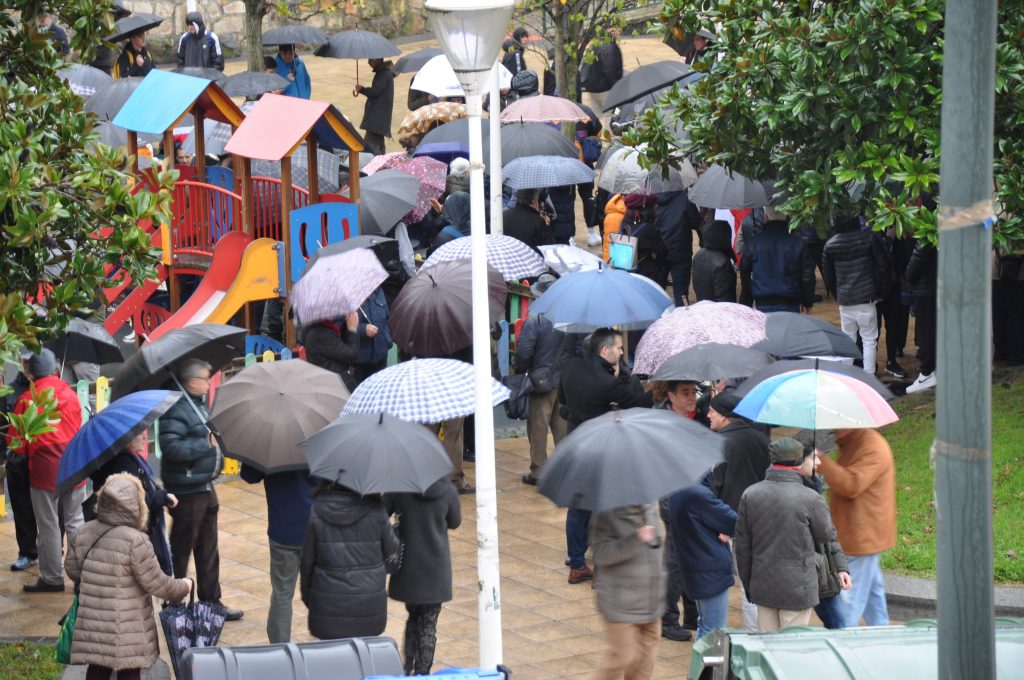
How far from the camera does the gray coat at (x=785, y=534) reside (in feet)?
25.9

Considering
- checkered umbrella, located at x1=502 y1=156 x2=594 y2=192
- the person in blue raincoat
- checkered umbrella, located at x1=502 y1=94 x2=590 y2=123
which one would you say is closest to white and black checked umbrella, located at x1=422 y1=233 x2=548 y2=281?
checkered umbrella, located at x1=502 y1=156 x2=594 y2=192

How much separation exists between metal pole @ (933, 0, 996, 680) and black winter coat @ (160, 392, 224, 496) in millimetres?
5844

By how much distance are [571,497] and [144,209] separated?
301cm

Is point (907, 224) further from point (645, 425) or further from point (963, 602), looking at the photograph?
point (963, 602)

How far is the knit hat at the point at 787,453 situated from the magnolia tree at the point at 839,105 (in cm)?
366

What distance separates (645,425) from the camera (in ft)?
25.4

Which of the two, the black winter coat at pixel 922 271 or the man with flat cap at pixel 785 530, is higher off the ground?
A: the black winter coat at pixel 922 271

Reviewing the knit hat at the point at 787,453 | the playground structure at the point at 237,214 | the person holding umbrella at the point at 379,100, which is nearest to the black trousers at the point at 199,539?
the knit hat at the point at 787,453

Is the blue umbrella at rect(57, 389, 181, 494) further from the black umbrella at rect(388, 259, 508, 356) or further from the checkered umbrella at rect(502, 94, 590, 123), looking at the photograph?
the checkered umbrella at rect(502, 94, 590, 123)

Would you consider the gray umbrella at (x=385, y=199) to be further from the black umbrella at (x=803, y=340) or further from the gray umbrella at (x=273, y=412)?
the gray umbrella at (x=273, y=412)

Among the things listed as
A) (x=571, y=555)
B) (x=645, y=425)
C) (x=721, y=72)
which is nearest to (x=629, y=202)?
(x=721, y=72)

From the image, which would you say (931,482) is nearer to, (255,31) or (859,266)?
(859,266)

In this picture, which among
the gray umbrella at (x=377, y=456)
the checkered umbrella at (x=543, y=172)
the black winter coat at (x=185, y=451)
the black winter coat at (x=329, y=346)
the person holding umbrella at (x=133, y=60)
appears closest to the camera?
the gray umbrella at (x=377, y=456)

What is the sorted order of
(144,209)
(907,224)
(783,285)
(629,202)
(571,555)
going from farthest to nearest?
(629,202), (783,285), (907,224), (571,555), (144,209)
